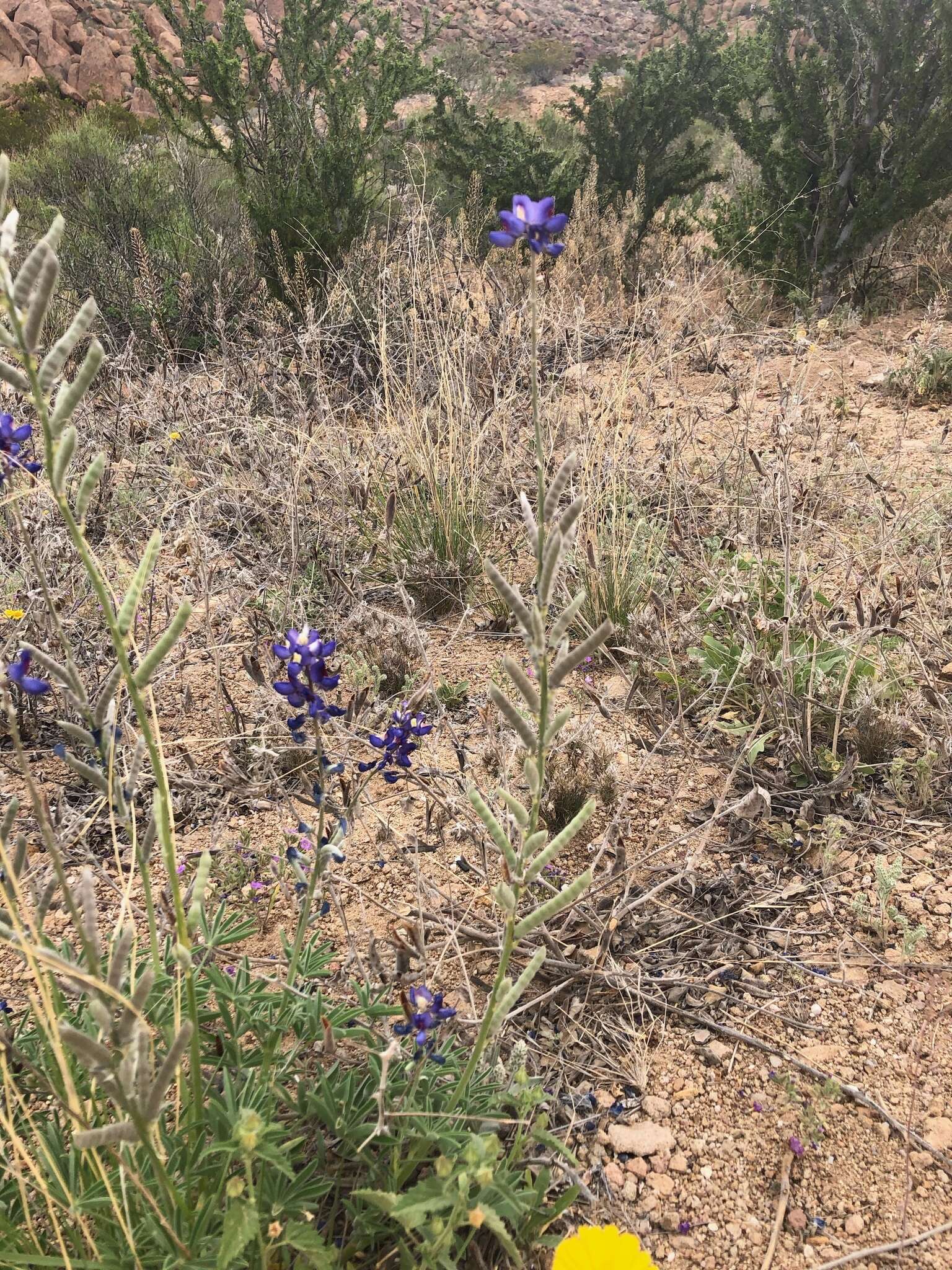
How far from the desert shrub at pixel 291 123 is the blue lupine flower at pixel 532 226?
16.8ft

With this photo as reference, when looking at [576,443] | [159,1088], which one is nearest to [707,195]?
[576,443]

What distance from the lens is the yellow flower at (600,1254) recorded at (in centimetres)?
101

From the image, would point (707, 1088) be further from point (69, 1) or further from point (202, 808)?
point (69, 1)

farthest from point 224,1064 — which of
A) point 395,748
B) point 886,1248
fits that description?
point 886,1248

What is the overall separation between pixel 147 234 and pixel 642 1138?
7665 millimetres

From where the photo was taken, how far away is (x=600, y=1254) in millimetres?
1020

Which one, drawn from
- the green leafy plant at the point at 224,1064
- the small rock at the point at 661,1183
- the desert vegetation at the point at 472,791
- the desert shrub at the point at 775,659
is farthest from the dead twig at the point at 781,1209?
the desert shrub at the point at 775,659

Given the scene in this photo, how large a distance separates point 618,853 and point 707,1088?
0.44 m

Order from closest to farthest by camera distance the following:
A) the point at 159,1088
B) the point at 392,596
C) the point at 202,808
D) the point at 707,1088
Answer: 1. the point at 159,1088
2. the point at 707,1088
3. the point at 202,808
4. the point at 392,596

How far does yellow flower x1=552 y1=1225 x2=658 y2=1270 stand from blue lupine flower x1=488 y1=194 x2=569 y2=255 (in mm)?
1138

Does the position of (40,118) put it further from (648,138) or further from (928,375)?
(928,375)

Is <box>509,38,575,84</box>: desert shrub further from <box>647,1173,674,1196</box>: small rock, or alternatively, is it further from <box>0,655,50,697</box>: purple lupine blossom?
<box>647,1173,674,1196</box>: small rock

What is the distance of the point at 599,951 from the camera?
67.9 inches

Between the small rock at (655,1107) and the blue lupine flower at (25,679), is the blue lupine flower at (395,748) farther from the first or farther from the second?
the small rock at (655,1107)
